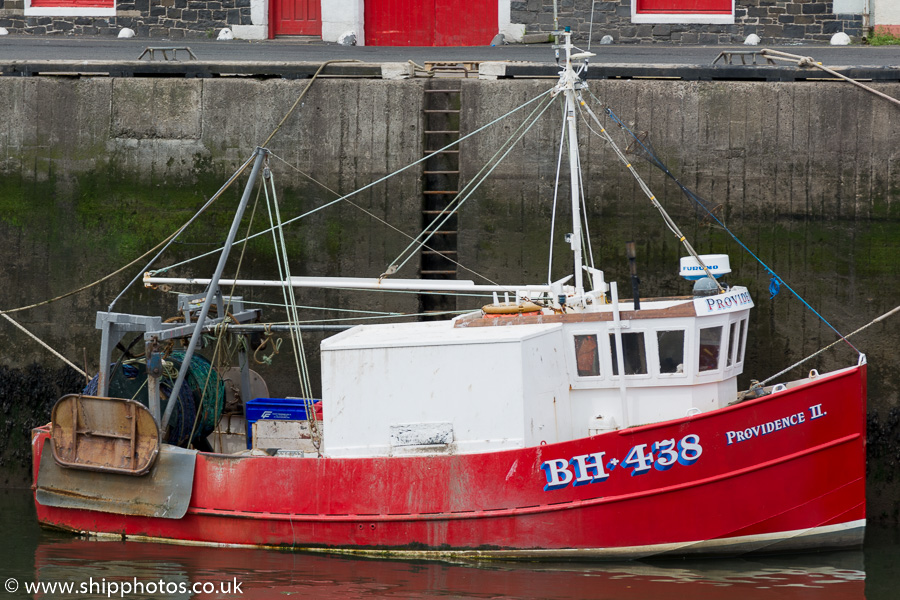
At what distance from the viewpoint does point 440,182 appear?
10.4 metres

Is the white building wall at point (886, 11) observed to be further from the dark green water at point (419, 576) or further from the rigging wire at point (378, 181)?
the dark green water at point (419, 576)

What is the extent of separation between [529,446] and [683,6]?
1088 centimetres

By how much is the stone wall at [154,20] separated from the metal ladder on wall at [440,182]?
26.8ft

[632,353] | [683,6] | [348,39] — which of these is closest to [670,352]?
[632,353]

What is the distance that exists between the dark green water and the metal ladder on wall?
3004 millimetres

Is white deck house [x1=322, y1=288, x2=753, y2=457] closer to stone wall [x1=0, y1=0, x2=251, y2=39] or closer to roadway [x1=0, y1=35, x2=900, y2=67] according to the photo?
roadway [x1=0, y1=35, x2=900, y2=67]

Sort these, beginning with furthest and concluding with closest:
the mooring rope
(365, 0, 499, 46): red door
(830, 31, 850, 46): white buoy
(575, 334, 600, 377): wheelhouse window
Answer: (365, 0, 499, 46): red door
(830, 31, 850, 46): white buoy
the mooring rope
(575, 334, 600, 377): wheelhouse window

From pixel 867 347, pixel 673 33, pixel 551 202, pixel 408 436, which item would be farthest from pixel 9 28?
pixel 867 347

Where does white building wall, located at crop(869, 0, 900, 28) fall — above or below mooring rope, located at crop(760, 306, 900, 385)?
above

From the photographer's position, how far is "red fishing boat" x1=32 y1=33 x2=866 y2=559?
26.3ft

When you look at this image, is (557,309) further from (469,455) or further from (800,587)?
(800,587)

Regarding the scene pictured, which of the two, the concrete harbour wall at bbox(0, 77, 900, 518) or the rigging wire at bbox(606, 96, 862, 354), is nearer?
the rigging wire at bbox(606, 96, 862, 354)

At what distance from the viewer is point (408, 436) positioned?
327 inches

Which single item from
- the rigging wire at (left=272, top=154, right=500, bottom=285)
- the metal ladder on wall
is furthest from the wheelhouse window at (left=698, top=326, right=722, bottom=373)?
the metal ladder on wall
